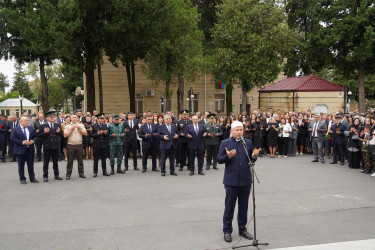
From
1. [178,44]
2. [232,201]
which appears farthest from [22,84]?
[232,201]

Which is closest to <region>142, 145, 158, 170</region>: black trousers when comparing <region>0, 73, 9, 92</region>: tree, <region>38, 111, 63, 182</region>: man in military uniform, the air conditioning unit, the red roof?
<region>38, 111, 63, 182</region>: man in military uniform

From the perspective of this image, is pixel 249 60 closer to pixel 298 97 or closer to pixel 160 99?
pixel 298 97

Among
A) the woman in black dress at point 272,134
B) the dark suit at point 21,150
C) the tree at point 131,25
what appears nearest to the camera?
the dark suit at point 21,150

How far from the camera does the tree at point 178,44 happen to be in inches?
1064

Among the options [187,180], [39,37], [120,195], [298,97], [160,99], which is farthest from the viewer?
[160,99]

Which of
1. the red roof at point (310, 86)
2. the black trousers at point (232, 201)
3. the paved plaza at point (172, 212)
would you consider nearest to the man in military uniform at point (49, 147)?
the paved plaza at point (172, 212)

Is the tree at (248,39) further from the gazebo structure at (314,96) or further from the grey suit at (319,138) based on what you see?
the grey suit at (319,138)

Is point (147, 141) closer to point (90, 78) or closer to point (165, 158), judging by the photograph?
point (165, 158)

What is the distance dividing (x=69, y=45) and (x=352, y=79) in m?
36.0

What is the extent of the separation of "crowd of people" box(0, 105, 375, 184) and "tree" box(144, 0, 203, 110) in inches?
437

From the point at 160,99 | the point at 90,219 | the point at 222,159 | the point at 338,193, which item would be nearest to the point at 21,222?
the point at 90,219

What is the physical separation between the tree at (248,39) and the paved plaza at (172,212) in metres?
16.9

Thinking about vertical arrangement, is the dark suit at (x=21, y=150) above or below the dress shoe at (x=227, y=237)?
above

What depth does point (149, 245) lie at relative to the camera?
6.19 m
